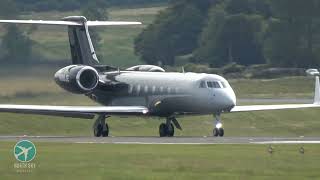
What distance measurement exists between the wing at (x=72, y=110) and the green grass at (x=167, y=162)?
1189cm

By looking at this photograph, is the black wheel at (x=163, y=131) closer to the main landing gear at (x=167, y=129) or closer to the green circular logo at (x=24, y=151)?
the main landing gear at (x=167, y=129)

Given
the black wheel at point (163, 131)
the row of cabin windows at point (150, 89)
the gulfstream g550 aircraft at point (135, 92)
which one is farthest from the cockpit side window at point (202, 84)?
the black wheel at point (163, 131)

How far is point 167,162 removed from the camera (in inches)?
1663

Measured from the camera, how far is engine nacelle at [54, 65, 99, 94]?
66.4 meters

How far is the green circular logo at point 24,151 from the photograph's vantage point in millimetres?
38281

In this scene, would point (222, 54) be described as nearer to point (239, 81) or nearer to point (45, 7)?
point (45, 7)

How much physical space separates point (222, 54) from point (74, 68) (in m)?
70.6

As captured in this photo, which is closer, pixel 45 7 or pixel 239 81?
pixel 239 81

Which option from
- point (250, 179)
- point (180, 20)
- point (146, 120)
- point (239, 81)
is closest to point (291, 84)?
point (239, 81)

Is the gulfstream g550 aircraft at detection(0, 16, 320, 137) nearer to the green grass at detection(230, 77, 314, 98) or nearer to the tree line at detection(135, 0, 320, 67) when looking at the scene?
the green grass at detection(230, 77, 314, 98)

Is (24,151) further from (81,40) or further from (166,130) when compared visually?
(81,40)

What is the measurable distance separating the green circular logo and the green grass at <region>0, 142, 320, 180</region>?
1.34 feet

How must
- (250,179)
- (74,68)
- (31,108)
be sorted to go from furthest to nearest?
1. (74,68)
2. (31,108)
3. (250,179)

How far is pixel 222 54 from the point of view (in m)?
136
